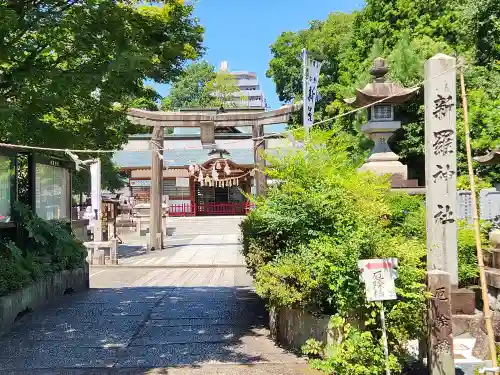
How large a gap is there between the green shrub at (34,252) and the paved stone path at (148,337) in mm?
630

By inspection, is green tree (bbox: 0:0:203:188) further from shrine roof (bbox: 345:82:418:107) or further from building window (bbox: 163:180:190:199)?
building window (bbox: 163:180:190:199)

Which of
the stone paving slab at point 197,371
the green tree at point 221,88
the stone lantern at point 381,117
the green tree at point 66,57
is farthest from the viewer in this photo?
the green tree at point 221,88

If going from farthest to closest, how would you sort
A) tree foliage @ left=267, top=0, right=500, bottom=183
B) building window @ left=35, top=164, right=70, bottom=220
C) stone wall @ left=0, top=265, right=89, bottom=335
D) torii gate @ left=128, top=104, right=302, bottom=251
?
torii gate @ left=128, top=104, right=302, bottom=251
tree foliage @ left=267, top=0, right=500, bottom=183
building window @ left=35, top=164, right=70, bottom=220
stone wall @ left=0, top=265, right=89, bottom=335

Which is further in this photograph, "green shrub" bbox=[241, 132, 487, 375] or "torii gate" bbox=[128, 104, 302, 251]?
"torii gate" bbox=[128, 104, 302, 251]

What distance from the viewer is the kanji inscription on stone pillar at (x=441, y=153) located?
269 inches

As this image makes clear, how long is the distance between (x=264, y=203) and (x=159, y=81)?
2880 mm

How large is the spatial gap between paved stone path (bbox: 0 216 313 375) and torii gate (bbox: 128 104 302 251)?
10.3 m

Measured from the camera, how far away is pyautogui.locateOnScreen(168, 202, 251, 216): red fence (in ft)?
118

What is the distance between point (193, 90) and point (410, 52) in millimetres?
41915

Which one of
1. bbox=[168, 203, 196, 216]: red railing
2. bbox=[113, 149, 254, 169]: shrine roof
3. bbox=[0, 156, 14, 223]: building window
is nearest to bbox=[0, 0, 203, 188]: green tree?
bbox=[0, 156, 14, 223]: building window

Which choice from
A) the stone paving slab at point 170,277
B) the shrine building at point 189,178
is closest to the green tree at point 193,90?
the shrine building at point 189,178

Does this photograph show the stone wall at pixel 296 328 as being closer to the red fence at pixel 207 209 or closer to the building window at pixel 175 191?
the red fence at pixel 207 209

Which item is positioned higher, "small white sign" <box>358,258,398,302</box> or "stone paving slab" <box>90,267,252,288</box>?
"small white sign" <box>358,258,398,302</box>

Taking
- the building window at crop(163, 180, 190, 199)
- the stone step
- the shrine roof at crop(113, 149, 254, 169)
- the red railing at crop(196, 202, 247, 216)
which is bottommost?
the stone step
